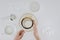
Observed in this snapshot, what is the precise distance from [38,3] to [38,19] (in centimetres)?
11

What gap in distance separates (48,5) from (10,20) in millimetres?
284

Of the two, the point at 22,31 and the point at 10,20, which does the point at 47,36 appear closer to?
the point at 22,31

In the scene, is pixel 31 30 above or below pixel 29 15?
below

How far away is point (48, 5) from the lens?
76 centimetres

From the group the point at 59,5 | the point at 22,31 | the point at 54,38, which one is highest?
the point at 59,5

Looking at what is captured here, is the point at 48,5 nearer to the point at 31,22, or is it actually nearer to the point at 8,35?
the point at 31,22

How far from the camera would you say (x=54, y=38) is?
2.45 feet

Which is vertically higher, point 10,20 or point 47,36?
point 10,20

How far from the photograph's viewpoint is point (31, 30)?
0.75m

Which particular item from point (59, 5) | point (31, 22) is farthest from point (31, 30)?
point (59, 5)

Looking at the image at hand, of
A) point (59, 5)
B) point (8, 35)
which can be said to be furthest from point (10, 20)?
point (59, 5)

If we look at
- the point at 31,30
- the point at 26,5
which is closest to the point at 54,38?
the point at 31,30

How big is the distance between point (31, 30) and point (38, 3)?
193 mm

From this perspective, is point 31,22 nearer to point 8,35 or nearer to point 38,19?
point 38,19
